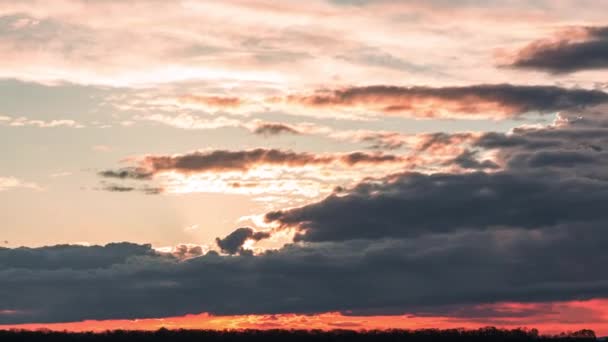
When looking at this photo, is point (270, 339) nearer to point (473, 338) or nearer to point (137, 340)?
point (137, 340)

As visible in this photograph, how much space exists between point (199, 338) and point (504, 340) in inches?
2007

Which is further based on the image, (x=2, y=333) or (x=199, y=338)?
(x=2, y=333)

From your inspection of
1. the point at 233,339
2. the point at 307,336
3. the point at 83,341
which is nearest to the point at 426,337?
the point at 307,336

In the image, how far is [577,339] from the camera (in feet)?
479

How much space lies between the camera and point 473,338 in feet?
483

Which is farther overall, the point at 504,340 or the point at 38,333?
the point at 38,333

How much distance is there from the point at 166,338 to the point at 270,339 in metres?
17.4

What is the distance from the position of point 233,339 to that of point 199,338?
577 centimetres

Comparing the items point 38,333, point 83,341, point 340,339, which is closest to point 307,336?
point 340,339

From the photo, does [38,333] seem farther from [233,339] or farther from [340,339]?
[340,339]

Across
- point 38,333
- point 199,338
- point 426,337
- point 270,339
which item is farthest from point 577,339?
point 38,333

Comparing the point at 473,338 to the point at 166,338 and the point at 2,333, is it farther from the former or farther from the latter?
the point at 2,333

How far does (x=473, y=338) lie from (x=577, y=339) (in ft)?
57.1

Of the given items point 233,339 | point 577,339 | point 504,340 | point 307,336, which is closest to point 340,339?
point 307,336
